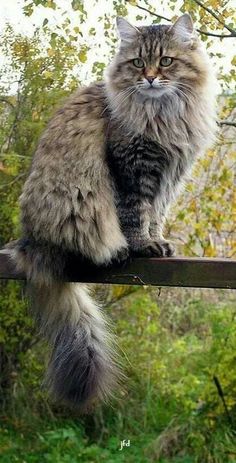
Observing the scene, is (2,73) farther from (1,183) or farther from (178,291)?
(178,291)

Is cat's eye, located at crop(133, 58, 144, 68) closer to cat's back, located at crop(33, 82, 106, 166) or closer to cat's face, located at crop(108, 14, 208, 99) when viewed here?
cat's face, located at crop(108, 14, 208, 99)

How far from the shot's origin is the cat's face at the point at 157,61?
3.30 meters

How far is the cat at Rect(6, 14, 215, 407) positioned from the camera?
314cm

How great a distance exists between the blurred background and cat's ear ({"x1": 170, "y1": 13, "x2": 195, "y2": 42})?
1485 millimetres

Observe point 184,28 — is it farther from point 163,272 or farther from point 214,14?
point 214,14

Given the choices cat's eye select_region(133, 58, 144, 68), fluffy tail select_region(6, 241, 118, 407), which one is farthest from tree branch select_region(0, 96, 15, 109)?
fluffy tail select_region(6, 241, 118, 407)

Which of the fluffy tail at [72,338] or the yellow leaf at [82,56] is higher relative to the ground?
the yellow leaf at [82,56]

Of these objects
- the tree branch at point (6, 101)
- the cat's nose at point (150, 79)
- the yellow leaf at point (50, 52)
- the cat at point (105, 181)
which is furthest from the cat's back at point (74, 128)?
the tree branch at point (6, 101)

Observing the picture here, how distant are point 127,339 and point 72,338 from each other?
9.02 ft

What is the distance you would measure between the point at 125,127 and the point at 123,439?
109 inches

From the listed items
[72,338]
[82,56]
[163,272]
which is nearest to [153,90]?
[163,272]

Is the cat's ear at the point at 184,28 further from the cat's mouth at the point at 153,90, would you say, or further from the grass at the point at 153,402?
the grass at the point at 153,402

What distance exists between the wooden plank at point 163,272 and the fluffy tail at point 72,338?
92mm

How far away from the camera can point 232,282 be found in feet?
9.25
